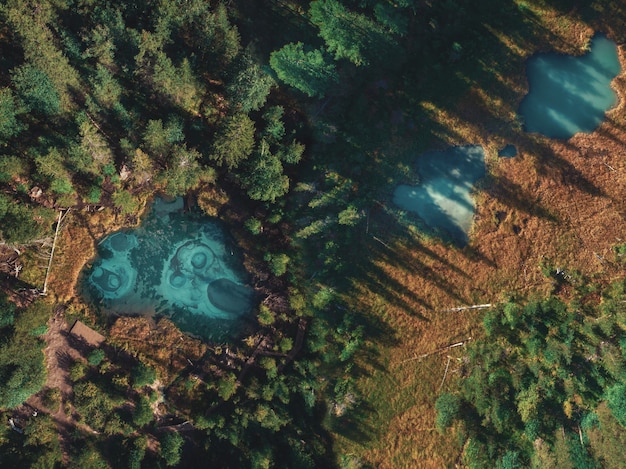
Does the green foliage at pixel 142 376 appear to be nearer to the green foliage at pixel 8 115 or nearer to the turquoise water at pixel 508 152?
the green foliage at pixel 8 115

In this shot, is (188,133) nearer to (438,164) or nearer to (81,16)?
(81,16)

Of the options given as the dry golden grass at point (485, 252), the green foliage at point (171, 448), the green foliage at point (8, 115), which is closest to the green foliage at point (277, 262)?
the dry golden grass at point (485, 252)

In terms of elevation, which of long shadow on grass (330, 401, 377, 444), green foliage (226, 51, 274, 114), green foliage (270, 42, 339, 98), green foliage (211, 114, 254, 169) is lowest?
long shadow on grass (330, 401, 377, 444)

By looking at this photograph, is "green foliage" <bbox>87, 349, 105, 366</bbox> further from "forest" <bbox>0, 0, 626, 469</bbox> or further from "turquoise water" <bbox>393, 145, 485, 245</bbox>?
"turquoise water" <bbox>393, 145, 485, 245</bbox>

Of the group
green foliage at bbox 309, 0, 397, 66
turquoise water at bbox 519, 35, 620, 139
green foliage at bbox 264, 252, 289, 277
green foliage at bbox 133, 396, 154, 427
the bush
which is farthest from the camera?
turquoise water at bbox 519, 35, 620, 139

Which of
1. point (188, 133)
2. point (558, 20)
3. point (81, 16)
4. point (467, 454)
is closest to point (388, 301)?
point (467, 454)

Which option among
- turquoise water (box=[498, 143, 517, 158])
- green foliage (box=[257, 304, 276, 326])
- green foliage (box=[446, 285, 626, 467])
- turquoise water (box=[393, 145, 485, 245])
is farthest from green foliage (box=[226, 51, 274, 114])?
green foliage (box=[446, 285, 626, 467])
